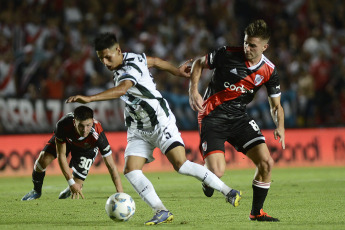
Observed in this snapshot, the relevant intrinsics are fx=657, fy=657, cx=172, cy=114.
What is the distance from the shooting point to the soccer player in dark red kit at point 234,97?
25.3 ft

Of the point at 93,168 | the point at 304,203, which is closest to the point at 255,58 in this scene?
the point at 304,203

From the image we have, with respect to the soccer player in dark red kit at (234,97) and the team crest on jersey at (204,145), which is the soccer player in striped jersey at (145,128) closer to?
the soccer player in dark red kit at (234,97)

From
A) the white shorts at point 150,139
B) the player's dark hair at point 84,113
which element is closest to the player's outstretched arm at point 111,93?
the white shorts at point 150,139

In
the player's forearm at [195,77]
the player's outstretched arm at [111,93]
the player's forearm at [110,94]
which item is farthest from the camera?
the player's forearm at [195,77]

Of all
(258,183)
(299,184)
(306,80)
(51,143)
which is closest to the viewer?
(258,183)

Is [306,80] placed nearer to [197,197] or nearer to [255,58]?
[197,197]

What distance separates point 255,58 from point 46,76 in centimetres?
921

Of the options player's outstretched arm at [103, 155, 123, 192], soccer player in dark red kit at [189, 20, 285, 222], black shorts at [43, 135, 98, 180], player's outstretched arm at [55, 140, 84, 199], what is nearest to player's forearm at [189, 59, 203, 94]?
soccer player in dark red kit at [189, 20, 285, 222]

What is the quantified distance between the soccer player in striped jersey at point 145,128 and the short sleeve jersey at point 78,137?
224 cm

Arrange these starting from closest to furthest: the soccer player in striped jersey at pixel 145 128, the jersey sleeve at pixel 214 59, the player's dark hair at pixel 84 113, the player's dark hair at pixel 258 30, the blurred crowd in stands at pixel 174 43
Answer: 1. the soccer player in striped jersey at pixel 145 128
2. the player's dark hair at pixel 258 30
3. the jersey sleeve at pixel 214 59
4. the player's dark hair at pixel 84 113
5. the blurred crowd in stands at pixel 174 43

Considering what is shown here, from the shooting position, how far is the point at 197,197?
10273 mm

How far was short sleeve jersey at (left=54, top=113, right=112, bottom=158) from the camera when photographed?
9445mm

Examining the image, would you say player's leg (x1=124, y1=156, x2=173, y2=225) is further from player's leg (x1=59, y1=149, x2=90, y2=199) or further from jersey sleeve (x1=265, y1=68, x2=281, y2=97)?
player's leg (x1=59, y1=149, x2=90, y2=199)

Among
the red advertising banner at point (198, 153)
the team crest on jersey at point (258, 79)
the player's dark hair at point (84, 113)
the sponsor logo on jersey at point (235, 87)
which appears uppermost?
the team crest on jersey at point (258, 79)
